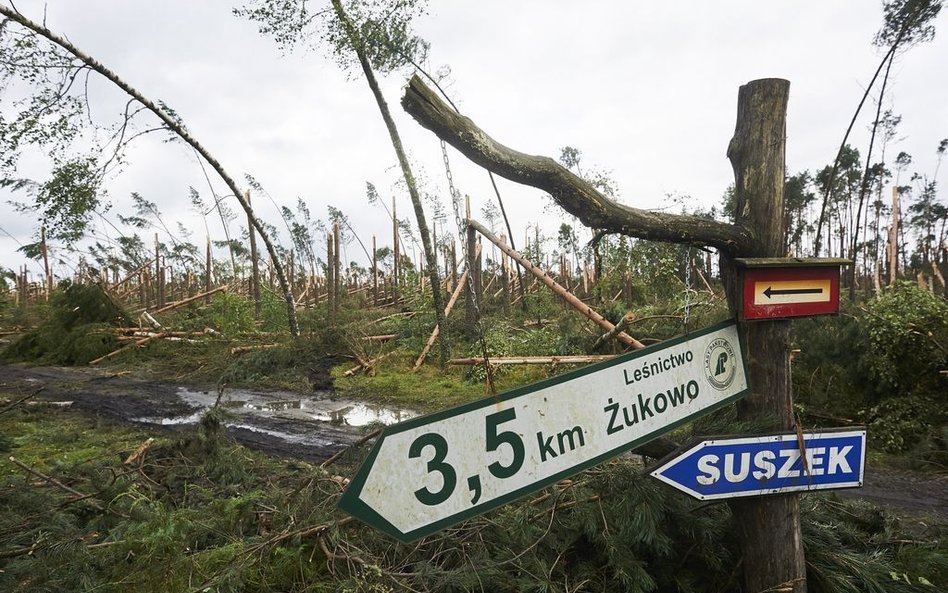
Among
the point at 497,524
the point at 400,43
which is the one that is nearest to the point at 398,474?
the point at 497,524

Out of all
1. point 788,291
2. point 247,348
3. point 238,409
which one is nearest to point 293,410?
point 238,409

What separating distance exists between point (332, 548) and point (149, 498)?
7.58ft

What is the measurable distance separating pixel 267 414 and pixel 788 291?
25.7 feet

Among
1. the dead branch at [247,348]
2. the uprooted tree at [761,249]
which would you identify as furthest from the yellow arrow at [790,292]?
the dead branch at [247,348]

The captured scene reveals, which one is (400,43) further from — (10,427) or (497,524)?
(497,524)

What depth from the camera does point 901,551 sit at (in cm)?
215

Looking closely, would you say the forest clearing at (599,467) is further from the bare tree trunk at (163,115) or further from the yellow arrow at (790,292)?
the bare tree trunk at (163,115)

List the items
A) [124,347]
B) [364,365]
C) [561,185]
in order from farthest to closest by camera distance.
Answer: [124,347]
[364,365]
[561,185]

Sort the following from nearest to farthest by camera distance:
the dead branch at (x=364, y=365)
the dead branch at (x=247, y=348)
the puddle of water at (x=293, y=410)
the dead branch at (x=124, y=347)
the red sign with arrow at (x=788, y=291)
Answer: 1. the red sign with arrow at (x=788, y=291)
2. the puddle of water at (x=293, y=410)
3. the dead branch at (x=364, y=365)
4. the dead branch at (x=247, y=348)
5. the dead branch at (x=124, y=347)

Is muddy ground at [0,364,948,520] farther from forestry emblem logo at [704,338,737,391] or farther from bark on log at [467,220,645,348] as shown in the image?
forestry emblem logo at [704,338,737,391]

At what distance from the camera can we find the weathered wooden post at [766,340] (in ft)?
6.28

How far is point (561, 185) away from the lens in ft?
5.50

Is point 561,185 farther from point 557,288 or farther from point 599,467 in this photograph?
point 557,288

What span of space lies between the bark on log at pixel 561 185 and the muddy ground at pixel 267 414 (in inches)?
150
